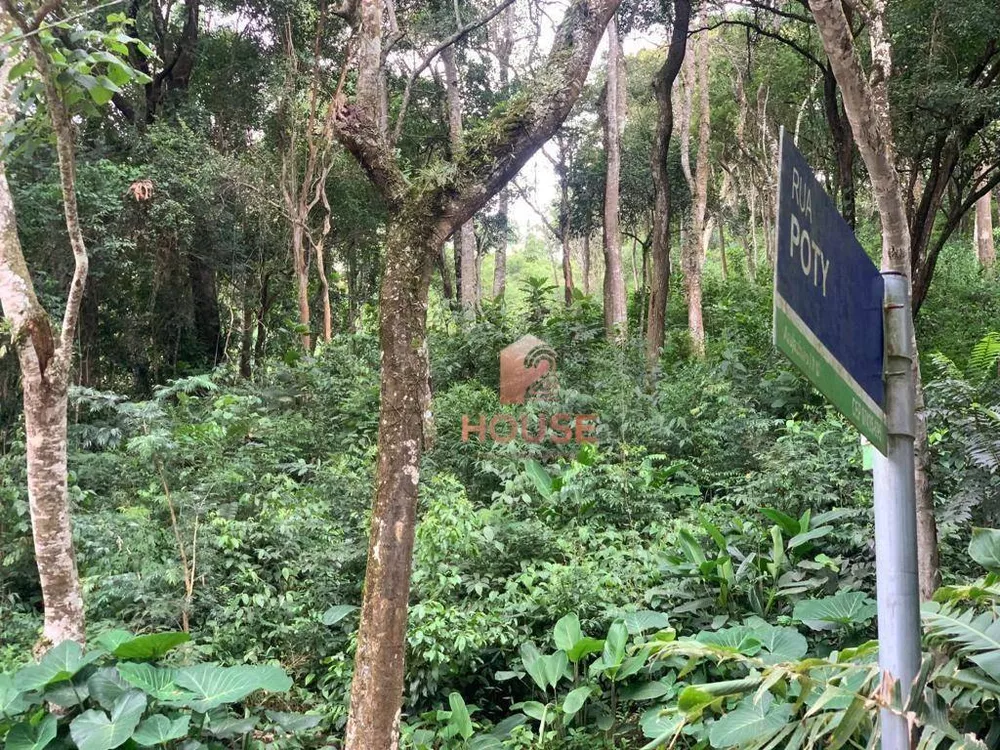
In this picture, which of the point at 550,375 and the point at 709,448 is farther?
the point at 550,375

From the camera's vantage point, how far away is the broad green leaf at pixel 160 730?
3551mm

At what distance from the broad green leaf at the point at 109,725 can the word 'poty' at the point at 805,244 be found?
147 inches

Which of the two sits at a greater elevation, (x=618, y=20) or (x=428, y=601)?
(x=618, y=20)

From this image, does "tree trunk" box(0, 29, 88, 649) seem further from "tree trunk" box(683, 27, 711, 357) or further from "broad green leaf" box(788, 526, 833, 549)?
"tree trunk" box(683, 27, 711, 357)

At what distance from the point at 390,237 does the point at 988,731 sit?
3241mm

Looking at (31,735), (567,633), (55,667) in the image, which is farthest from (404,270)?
(31,735)

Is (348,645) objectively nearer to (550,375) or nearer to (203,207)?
(550,375)

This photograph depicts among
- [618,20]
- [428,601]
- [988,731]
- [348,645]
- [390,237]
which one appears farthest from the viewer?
[618,20]

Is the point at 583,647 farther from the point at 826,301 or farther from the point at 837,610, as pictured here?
the point at 826,301

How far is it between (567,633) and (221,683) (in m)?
1.86

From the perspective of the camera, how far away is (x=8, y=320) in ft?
14.5

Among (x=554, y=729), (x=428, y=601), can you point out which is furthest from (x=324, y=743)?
(x=554, y=729)

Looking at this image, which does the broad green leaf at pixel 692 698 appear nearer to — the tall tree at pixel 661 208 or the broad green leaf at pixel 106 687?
the broad green leaf at pixel 106 687

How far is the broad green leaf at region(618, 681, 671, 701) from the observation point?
A: 3965 millimetres
